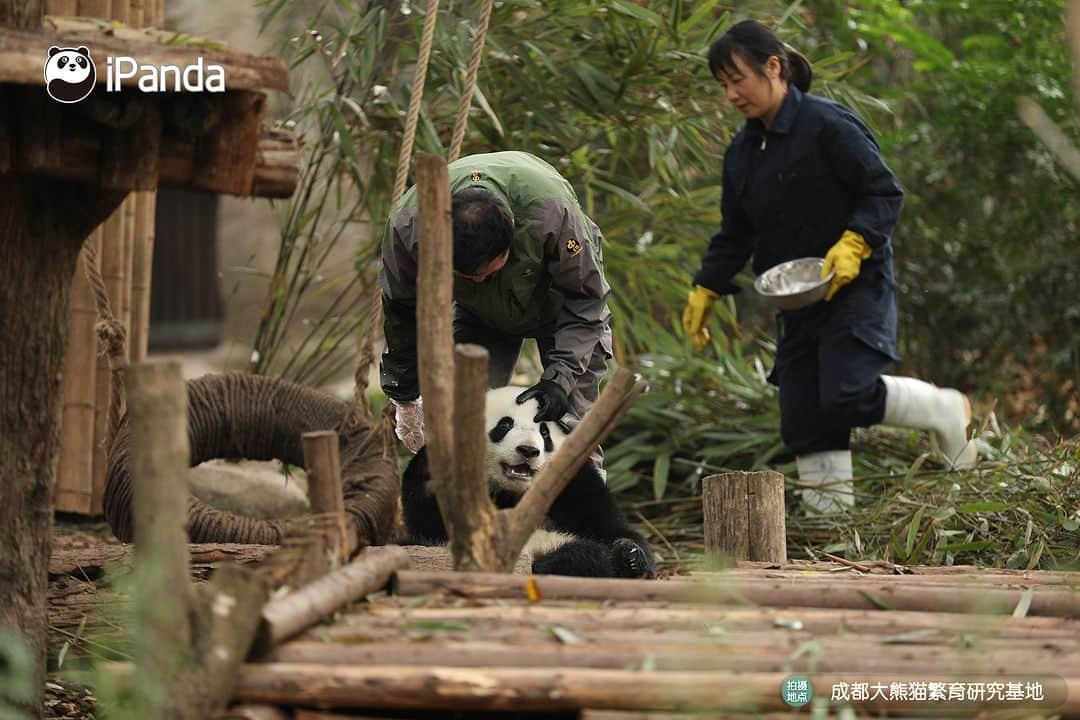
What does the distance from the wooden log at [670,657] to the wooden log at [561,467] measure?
17.0 inches

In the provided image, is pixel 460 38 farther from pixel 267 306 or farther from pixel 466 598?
pixel 466 598

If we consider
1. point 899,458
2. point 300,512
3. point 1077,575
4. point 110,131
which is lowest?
point 300,512

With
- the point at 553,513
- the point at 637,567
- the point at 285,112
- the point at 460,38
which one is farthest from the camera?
the point at 285,112

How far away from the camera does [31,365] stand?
263cm

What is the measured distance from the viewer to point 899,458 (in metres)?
4.96

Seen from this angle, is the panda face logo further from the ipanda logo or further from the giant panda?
the giant panda

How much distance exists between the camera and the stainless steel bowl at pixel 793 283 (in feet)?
13.3

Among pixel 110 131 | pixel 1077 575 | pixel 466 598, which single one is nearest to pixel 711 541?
pixel 1077 575

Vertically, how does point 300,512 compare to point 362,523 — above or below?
below

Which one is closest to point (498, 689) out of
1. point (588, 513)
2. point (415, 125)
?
point (588, 513)

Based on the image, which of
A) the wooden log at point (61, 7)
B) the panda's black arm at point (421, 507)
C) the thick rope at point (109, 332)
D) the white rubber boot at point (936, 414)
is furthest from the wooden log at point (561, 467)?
the wooden log at point (61, 7)

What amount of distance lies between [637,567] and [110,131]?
4.76 ft

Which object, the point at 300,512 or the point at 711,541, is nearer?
the point at 711,541

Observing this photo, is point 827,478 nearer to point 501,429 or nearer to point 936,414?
point 936,414
